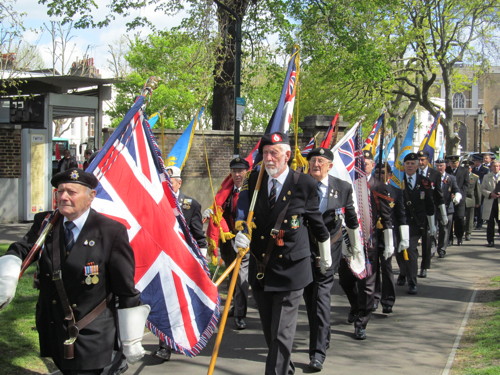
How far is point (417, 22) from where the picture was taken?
30875 millimetres

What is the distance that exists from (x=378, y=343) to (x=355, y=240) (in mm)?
1174

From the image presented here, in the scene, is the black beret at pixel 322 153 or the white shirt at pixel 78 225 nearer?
the white shirt at pixel 78 225

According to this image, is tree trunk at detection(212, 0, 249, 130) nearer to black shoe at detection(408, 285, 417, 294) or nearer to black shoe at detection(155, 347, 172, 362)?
black shoe at detection(408, 285, 417, 294)

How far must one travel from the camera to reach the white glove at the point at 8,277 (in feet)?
12.7

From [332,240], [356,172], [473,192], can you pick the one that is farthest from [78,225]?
[473,192]

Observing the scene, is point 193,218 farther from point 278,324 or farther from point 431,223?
point 431,223

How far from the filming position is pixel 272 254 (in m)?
5.90

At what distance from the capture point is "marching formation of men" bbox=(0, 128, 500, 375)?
4.10m

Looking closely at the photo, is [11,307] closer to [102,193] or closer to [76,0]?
[102,193]

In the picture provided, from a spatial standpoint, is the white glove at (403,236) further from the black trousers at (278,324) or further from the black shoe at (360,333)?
the black trousers at (278,324)

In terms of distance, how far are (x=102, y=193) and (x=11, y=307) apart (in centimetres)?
426

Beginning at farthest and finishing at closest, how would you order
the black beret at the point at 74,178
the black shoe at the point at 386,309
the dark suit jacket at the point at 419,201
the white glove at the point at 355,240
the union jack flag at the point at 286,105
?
the dark suit jacket at the point at 419,201 < the black shoe at the point at 386,309 < the white glove at the point at 355,240 < the union jack flag at the point at 286,105 < the black beret at the point at 74,178

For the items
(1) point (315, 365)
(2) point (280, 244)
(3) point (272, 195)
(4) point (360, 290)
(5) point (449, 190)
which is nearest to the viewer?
(2) point (280, 244)

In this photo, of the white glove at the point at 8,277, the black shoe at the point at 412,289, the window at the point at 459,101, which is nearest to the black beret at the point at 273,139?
the white glove at the point at 8,277
